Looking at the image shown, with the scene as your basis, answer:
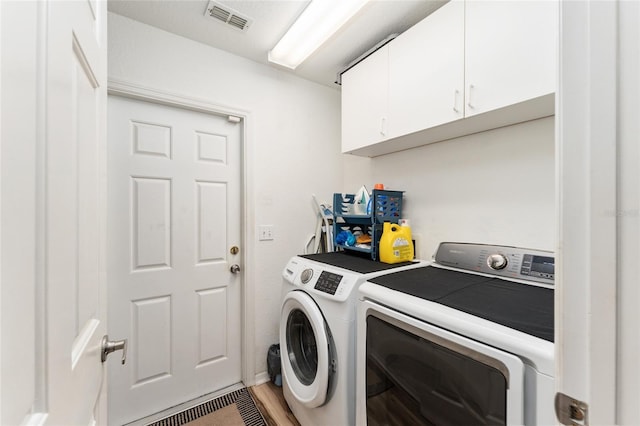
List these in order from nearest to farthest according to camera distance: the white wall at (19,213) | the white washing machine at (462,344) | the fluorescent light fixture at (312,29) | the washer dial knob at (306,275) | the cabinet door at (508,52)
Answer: the white wall at (19,213)
the white washing machine at (462,344)
the cabinet door at (508,52)
the fluorescent light fixture at (312,29)
the washer dial knob at (306,275)

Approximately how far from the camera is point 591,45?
A: 35 centimetres

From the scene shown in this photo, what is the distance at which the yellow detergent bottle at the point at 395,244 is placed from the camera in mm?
1527

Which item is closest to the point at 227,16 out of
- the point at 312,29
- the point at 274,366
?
the point at 312,29

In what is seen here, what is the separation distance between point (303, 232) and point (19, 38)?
1.92 meters

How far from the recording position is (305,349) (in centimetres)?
155

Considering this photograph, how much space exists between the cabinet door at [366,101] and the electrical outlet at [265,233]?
832mm

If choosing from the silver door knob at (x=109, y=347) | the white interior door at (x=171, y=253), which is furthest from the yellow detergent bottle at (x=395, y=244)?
the silver door knob at (x=109, y=347)

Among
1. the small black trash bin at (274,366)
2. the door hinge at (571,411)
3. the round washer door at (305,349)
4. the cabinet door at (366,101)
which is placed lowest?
the small black trash bin at (274,366)

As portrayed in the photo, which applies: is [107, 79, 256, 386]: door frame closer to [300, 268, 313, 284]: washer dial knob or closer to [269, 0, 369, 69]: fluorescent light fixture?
[269, 0, 369, 69]: fluorescent light fixture

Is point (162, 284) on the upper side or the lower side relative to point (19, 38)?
lower

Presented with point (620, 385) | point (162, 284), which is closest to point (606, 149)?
point (620, 385)

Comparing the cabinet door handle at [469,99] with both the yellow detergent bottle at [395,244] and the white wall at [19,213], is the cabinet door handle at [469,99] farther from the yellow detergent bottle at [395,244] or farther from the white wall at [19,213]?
the white wall at [19,213]

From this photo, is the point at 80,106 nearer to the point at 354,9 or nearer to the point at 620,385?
the point at 620,385

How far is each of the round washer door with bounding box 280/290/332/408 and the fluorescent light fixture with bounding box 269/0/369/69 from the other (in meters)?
1.50
